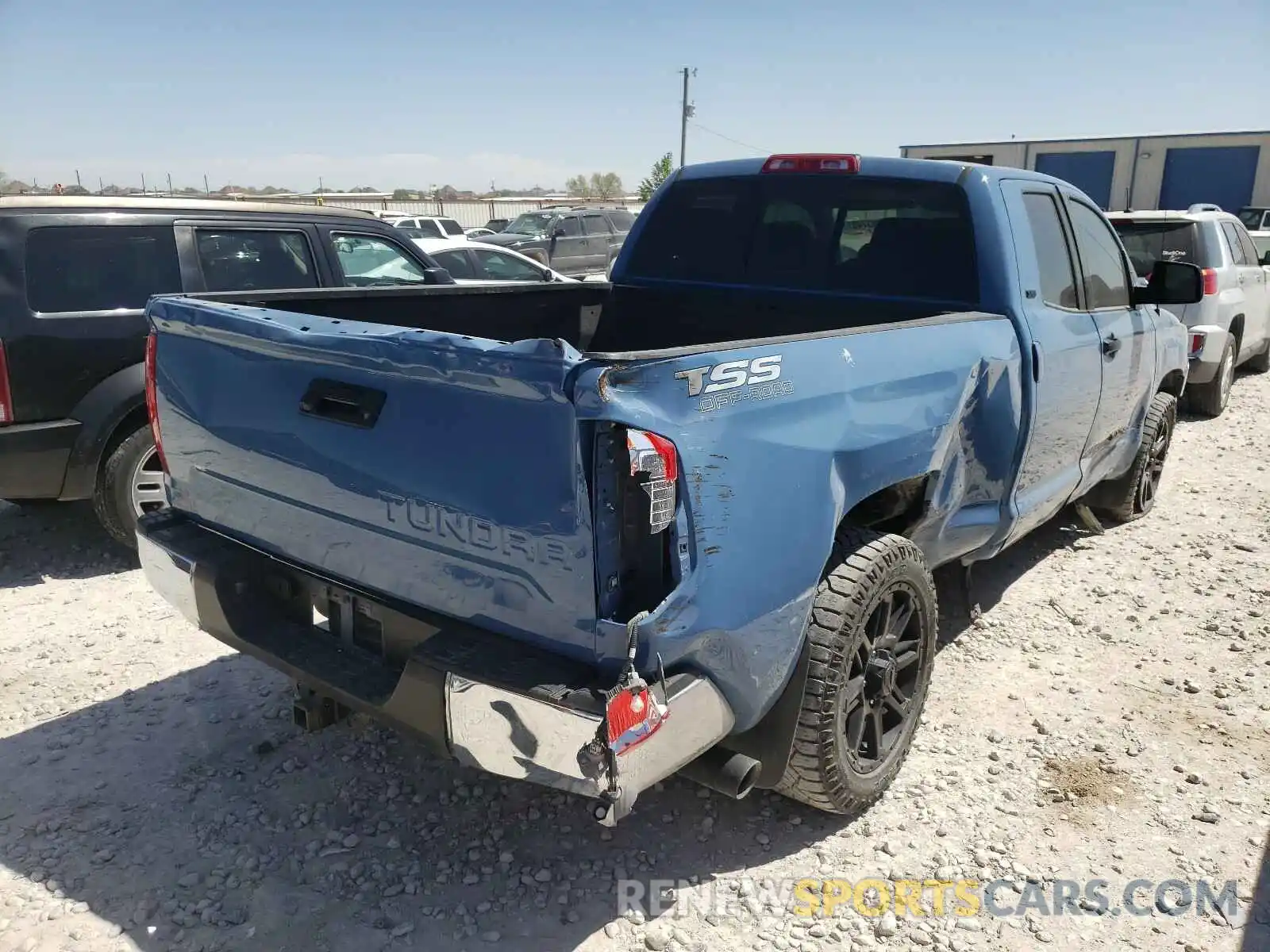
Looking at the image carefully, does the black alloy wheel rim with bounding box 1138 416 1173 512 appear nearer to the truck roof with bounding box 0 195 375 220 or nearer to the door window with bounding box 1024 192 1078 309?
the door window with bounding box 1024 192 1078 309

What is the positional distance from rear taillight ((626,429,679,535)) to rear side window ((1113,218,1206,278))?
7853 millimetres

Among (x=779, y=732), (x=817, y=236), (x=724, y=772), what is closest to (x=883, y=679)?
(x=779, y=732)

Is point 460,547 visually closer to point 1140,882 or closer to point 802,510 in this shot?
point 802,510

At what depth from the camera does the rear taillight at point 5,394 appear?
14.9 ft

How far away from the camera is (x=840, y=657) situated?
8.78ft

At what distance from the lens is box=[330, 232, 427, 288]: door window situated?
21.6 ft

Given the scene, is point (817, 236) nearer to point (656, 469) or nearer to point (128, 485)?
point (656, 469)

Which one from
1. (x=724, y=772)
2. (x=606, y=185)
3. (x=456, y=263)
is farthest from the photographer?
(x=606, y=185)

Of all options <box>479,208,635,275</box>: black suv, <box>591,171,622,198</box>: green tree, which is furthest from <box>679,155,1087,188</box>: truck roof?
<box>591,171,622,198</box>: green tree

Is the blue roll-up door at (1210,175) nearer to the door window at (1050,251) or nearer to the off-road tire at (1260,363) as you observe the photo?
the off-road tire at (1260,363)

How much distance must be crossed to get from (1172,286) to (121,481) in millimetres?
5428

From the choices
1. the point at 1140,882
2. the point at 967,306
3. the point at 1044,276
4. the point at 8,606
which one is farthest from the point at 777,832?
the point at 8,606

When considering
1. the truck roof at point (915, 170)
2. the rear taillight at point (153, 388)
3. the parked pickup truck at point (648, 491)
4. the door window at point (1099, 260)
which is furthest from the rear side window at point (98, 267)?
the door window at point (1099, 260)

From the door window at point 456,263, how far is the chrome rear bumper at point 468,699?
31.1ft
